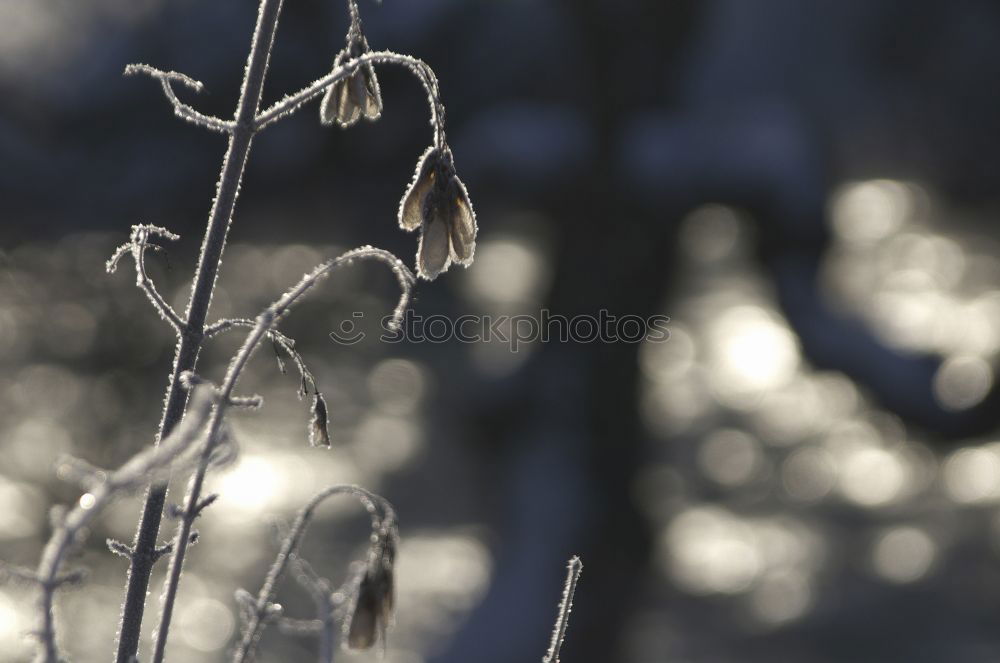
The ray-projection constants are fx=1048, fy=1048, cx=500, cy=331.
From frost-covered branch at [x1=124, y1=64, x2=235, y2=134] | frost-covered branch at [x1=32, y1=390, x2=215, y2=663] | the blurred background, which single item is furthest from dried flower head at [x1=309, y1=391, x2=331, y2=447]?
frost-covered branch at [x1=32, y1=390, x2=215, y2=663]

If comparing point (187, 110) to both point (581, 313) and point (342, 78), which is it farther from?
point (581, 313)

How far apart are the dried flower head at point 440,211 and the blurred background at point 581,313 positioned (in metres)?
0.39

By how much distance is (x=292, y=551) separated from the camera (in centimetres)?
109

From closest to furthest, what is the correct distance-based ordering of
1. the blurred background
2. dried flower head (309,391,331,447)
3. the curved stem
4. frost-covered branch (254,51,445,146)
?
the curved stem, frost-covered branch (254,51,445,146), dried flower head (309,391,331,447), the blurred background

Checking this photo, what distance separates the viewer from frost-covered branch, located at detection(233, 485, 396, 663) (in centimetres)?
105

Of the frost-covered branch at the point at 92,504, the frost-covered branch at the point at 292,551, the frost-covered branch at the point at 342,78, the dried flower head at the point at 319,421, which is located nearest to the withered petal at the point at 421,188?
the frost-covered branch at the point at 342,78

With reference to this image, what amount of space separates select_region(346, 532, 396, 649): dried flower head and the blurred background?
136 mm

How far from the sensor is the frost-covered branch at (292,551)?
1.05 m

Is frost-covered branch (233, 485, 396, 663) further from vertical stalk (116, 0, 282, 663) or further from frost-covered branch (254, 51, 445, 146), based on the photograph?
frost-covered branch (254, 51, 445, 146)

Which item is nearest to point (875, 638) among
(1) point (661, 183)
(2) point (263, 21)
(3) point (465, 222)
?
(3) point (465, 222)

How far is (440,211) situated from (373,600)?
0.48 meters

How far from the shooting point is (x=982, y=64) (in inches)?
545

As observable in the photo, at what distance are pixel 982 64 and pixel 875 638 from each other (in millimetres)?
11133

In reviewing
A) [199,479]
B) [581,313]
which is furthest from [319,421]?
[581,313]
